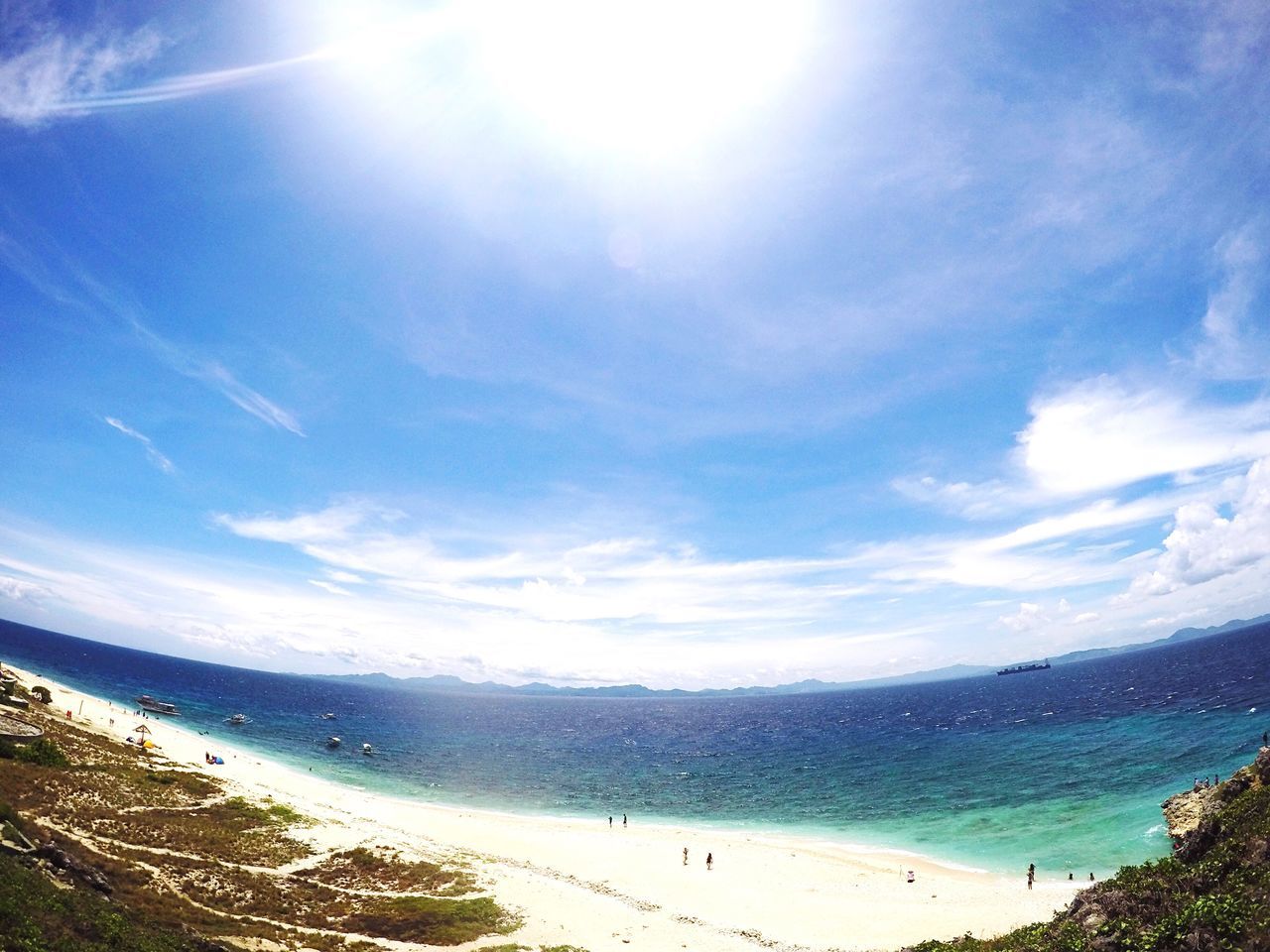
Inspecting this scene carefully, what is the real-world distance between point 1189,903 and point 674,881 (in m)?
42.0

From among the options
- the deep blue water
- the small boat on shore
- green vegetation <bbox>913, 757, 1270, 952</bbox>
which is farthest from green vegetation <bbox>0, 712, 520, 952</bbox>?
the small boat on shore

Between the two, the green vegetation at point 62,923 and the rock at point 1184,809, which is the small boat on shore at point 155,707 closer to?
the green vegetation at point 62,923

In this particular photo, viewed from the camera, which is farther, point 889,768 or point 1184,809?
point 889,768

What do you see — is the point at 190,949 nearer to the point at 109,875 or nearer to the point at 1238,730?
the point at 109,875

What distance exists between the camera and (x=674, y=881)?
47.7 meters

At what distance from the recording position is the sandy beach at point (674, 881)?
120 feet

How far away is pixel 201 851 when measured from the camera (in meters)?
36.8

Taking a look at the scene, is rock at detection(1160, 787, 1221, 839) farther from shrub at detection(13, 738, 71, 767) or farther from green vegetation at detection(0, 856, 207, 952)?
shrub at detection(13, 738, 71, 767)

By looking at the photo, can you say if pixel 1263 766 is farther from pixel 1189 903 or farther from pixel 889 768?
pixel 889 768

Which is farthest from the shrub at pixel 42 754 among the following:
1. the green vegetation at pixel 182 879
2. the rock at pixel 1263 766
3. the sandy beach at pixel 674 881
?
the rock at pixel 1263 766

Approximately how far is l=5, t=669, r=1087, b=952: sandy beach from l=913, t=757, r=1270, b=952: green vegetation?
897 inches

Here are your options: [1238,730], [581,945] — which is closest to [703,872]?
[581,945]

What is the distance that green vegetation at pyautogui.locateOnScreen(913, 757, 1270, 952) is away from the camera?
1303 centimetres

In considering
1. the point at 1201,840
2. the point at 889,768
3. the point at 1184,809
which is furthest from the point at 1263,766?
the point at 889,768
